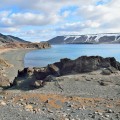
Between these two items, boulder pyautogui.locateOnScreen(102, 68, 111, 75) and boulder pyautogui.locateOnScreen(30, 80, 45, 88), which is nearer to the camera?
boulder pyautogui.locateOnScreen(30, 80, 45, 88)

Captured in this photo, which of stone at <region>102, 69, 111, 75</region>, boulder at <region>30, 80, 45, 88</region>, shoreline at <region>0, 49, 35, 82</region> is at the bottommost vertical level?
shoreline at <region>0, 49, 35, 82</region>

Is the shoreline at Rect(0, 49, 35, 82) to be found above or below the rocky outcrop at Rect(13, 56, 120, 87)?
below

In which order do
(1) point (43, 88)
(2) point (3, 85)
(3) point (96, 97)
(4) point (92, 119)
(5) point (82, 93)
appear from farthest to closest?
(2) point (3, 85) → (1) point (43, 88) → (5) point (82, 93) → (3) point (96, 97) → (4) point (92, 119)

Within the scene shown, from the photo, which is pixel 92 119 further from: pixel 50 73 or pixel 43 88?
pixel 50 73

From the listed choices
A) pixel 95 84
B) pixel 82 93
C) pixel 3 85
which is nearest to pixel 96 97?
pixel 82 93

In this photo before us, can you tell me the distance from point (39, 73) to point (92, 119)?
13.4 m

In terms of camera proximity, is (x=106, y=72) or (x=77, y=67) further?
(x=77, y=67)

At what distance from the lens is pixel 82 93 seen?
68.1 feet

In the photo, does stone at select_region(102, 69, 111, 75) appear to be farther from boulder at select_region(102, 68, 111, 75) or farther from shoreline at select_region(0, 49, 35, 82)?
shoreline at select_region(0, 49, 35, 82)

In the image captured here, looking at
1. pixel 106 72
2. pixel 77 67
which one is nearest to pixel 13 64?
pixel 77 67

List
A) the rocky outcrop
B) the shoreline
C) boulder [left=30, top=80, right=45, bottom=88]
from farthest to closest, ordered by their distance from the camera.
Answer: the shoreline → the rocky outcrop → boulder [left=30, top=80, right=45, bottom=88]

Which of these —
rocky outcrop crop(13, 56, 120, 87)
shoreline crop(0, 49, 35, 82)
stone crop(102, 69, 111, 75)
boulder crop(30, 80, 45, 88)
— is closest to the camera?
boulder crop(30, 80, 45, 88)

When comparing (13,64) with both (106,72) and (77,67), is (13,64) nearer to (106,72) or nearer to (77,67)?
(77,67)

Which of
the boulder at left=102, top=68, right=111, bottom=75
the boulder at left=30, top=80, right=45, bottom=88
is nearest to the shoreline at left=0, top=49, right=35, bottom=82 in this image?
the boulder at left=30, top=80, right=45, bottom=88
